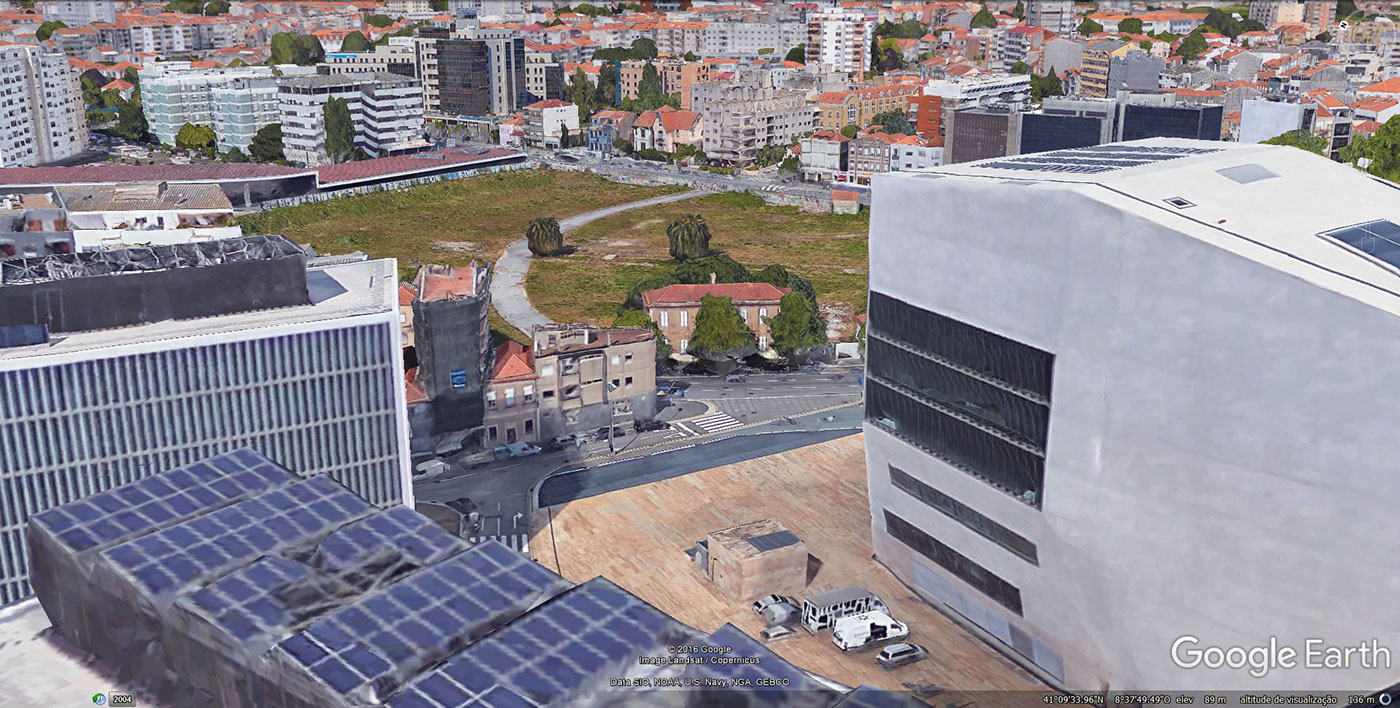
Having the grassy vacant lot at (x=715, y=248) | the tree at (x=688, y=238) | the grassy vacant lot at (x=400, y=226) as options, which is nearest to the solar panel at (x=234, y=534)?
the grassy vacant lot at (x=715, y=248)

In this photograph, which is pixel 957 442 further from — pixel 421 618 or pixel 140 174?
pixel 140 174

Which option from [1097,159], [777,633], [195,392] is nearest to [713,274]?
[1097,159]

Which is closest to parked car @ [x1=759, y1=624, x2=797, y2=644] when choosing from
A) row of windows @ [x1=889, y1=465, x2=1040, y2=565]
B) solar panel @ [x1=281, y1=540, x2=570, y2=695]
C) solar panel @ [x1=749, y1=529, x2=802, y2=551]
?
solar panel @ [x1=749, y1=529, x2=802, y2=551]

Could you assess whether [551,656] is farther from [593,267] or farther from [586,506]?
[593,267]

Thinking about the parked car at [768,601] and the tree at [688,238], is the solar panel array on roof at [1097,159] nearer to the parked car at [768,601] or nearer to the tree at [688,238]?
the parked car at [768,601]

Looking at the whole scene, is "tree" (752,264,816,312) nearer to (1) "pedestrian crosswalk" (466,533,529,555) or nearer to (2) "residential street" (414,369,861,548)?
(2) "residential street" (414,369,861,548)

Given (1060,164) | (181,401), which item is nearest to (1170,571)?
(1060,164)
